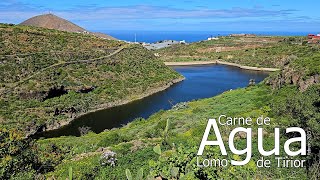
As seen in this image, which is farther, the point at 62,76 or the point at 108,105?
the point at 62,76

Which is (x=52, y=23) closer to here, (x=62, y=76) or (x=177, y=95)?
(x=62, y=76)

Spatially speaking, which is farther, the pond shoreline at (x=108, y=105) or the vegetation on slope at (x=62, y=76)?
the vegetation on slope at (x=62, y=76)

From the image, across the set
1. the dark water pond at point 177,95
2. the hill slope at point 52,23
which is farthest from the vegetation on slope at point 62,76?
the hill slope at point 52,23

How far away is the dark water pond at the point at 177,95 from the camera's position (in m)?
40.4

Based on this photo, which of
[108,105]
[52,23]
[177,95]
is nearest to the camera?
[108,105]

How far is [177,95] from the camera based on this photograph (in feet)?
182

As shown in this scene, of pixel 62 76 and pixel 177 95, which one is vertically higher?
pixel 62 76

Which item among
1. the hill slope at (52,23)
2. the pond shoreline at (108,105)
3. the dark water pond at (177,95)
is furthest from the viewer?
the hill slope at (52,23)

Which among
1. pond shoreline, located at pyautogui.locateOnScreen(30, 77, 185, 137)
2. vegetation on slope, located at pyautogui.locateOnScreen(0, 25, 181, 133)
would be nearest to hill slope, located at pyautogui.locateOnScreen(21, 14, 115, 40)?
vegetation on slope, located at pyautogui.locateOnScreen(0, 25, 181, 133)

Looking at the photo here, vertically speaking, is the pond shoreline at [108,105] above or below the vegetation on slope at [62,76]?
below

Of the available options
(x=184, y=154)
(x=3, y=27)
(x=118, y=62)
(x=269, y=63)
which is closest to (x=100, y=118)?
(x=118, y=62)

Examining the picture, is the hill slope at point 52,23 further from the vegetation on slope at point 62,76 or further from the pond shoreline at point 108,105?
the pond shoreline at point 108,105

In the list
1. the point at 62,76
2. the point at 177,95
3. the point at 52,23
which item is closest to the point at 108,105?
the point at 62,76

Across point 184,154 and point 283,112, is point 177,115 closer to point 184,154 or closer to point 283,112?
point 283,112
